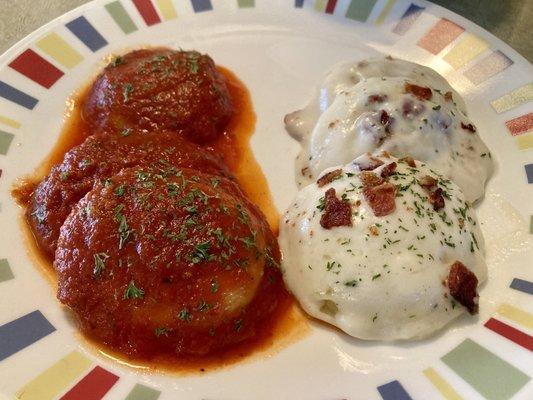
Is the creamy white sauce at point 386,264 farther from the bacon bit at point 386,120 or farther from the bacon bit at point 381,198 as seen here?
the bacon bit at point 386,120

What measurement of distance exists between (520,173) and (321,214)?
1.17 meters

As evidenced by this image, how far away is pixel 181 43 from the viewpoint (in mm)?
3889

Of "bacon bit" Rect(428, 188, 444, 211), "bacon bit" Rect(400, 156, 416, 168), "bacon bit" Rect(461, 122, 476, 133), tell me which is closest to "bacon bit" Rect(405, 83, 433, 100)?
"bacon bit" Rect(461, 122, 476, 133)

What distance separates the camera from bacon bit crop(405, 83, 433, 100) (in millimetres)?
3211

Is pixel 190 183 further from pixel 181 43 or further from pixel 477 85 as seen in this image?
pixel 477 85

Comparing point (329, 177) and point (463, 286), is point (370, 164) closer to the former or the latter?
point (329, 177)

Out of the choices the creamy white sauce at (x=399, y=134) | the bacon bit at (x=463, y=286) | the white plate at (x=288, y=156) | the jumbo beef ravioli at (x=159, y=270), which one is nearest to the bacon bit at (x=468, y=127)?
the creamy white sauce at (x=399, y=134)

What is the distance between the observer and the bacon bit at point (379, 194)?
271 centimetres

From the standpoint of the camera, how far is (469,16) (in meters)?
4.40

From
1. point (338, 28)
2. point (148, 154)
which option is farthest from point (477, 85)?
point (148, 154)

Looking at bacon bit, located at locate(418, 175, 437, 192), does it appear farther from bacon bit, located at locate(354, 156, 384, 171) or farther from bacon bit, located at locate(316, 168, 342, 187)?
bacon bit, located at locate(316, 168, 342, 187)

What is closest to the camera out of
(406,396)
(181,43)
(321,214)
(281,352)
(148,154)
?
(406,396)

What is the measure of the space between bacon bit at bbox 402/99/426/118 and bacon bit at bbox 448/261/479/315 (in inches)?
33.8

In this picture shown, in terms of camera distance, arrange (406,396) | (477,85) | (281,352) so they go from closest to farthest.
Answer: (406,396) → (281,352) → (477,85)
